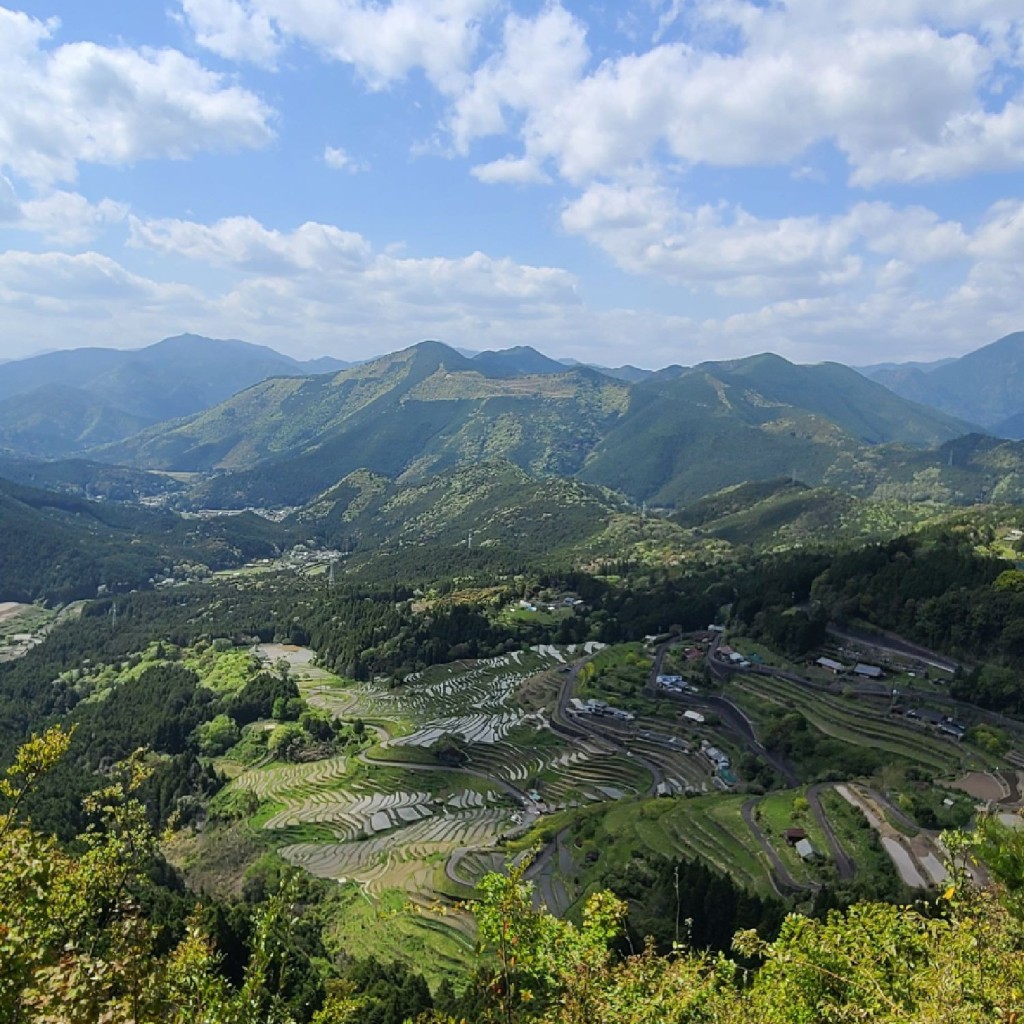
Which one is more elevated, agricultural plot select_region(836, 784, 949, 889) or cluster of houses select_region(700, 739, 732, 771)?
agricultural plot select_region(836, 784, 949, 889)

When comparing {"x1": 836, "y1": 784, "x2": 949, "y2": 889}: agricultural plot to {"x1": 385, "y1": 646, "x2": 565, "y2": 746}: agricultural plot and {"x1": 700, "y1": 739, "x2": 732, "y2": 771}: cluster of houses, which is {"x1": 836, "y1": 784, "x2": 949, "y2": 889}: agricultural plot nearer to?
{"x1": 700, "y1": 739, "x2": 732, "y2": 771}: cluster of houses

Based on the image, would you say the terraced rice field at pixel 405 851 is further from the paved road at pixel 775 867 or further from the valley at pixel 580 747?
the paved road at pixel 775 867

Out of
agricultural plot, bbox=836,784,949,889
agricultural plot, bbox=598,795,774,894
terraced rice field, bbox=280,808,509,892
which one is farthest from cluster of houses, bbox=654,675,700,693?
agricultural plot, bbox=836,784,949,889

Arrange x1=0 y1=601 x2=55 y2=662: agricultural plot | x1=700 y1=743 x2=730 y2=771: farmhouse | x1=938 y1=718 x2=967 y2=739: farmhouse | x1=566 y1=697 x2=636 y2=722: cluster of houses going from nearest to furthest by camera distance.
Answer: x1=938 y1=718 x2=967 y2=739: farmhouse → x1=700 y1=743 x2=730 y2=771: farmhouse → x1=566 y1=697 x2=636 y2=722: cluster of houses → x1=0 y1=601 x2=55 y2=662: agricultural plot

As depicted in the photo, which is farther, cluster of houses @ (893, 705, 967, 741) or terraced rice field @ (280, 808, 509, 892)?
cluster of houses @ (893, 705, 967, 741)

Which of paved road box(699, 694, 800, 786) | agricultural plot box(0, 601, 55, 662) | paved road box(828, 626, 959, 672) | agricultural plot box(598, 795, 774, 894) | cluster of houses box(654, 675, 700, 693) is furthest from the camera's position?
agricultural plot box(0, 601, 55, 662)

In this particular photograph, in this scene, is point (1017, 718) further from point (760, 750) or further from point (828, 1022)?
point (828, 1022)

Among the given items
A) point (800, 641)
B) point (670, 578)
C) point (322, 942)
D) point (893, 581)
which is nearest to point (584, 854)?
point (322, 942)

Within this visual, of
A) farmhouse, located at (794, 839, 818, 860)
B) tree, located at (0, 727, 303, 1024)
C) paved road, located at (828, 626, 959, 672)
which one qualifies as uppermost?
tree, located at (0, 727, 303, 1024)

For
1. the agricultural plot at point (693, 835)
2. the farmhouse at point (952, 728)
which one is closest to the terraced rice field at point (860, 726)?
the farmhouse at point (952, 728)
